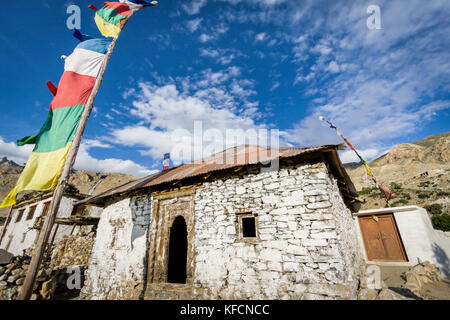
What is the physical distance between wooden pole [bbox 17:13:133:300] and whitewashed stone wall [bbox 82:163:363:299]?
3619 millimetres

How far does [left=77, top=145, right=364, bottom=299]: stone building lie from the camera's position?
4.62 metres

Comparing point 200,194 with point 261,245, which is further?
point 200,194

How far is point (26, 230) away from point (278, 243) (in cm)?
2381

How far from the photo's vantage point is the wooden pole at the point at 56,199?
11.7 feet

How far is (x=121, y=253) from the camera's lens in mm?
7789

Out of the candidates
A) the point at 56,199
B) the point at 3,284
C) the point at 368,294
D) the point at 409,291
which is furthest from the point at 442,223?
the point at 3,284

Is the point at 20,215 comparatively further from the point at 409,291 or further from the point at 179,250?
the point at 409,291

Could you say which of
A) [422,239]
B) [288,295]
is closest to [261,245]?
[288,295]

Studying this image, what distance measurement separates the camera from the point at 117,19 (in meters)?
5.80

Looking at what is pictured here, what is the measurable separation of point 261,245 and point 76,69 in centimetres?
661

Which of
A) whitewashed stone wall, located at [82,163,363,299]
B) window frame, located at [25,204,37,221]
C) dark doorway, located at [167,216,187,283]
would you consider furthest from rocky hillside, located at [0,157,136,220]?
whitewashed stone wall, located at [82,163,363,299]

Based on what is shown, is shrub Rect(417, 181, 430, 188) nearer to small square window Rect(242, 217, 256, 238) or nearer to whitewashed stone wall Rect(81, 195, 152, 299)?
small square window Rect(242, 217, 256, 238)
